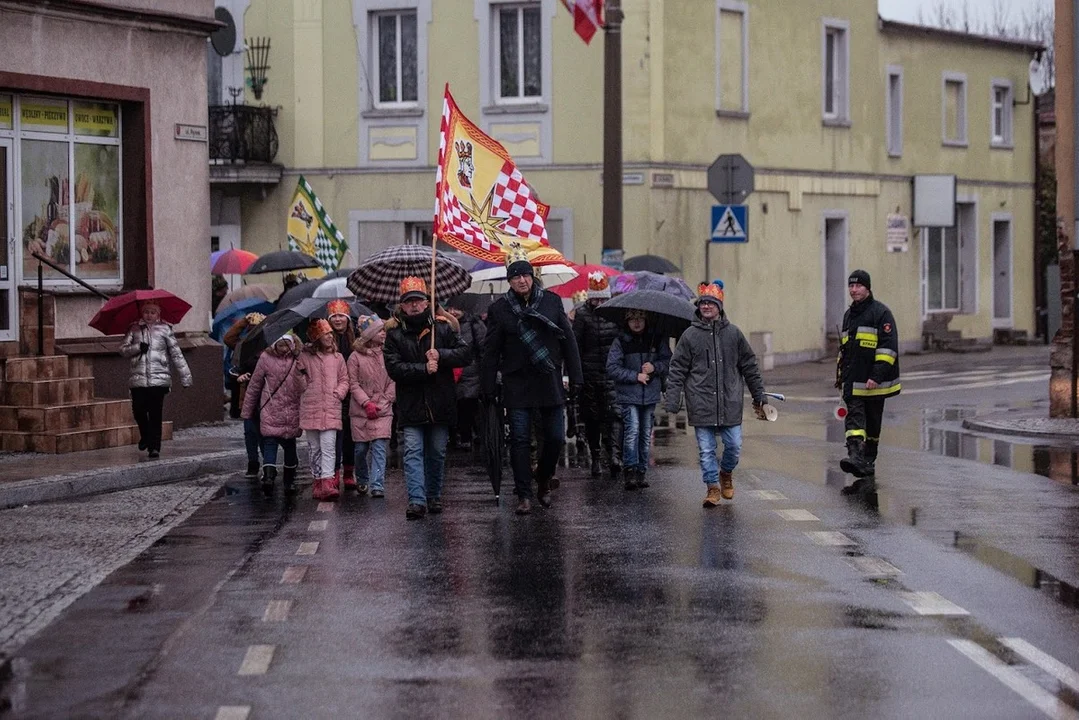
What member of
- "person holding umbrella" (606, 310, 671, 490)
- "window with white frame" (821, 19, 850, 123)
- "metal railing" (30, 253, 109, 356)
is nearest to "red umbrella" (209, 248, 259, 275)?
"metal railing" (30, 253, 109, 356)

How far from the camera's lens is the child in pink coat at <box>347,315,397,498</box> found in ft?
47.7

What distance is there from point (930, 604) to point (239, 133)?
84.6ft

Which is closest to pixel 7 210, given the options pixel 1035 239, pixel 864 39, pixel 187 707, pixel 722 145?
pixel 187 707

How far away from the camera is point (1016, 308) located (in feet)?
140

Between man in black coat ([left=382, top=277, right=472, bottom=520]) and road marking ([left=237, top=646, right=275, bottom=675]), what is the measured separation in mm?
4929

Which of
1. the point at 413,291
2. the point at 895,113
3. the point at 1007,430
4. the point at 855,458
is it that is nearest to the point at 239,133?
the point at 895,113

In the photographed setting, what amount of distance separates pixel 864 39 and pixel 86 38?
2029 centimetres

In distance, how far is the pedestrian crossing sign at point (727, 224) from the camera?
27.5 meters

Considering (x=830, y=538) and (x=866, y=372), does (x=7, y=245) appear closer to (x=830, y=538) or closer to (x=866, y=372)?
(x=866, y=372)

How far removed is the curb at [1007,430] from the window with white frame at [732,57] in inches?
506

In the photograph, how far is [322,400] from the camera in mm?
14750

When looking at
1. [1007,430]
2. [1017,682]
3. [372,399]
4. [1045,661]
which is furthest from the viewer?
[1007,430]

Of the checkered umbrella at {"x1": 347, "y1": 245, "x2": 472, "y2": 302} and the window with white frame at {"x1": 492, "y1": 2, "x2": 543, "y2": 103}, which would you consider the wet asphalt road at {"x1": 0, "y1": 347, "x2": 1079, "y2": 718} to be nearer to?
the checkered umbrella at {"x1": 347, "y1": 245, "x2": 472, "y2": 302}

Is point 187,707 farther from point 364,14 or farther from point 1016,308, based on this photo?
point 1016,308
